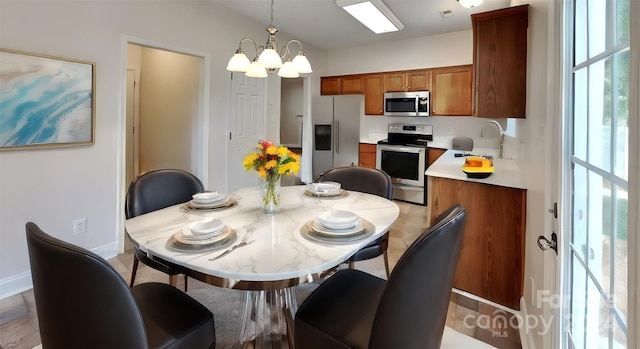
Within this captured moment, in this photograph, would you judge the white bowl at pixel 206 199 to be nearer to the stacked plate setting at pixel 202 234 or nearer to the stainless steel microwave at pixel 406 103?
the stacked plate setting at pixel 202 234

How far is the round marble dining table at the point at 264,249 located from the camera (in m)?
1.06

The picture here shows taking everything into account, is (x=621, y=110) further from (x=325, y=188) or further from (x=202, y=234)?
(x=325, y=188)

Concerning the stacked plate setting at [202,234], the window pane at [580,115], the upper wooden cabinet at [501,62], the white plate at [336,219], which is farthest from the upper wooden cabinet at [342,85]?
the stacked plate setting at [202,234]

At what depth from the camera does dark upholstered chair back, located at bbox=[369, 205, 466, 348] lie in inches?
35.4

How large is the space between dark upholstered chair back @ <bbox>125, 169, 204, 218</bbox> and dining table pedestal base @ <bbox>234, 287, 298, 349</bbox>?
2.75 ft

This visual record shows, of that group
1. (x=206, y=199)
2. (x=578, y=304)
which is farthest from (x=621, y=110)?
(x=206, y=199)

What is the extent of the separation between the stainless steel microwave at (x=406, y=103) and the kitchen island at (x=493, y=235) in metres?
2.74

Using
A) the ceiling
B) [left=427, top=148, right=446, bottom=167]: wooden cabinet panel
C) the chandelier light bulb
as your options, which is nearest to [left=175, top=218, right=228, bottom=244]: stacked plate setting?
the chandelier light bulb

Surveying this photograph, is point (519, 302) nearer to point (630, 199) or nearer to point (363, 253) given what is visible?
point (363, 253)

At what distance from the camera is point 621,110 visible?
0.74 metres

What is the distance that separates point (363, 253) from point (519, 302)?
1054 millimetres

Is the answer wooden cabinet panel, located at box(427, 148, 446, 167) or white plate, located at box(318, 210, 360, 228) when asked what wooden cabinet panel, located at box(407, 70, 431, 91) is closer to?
wooden cabinet panel, located at box(427, 148, 446, 167)

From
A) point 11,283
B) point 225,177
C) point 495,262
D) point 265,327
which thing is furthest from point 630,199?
point 225,177

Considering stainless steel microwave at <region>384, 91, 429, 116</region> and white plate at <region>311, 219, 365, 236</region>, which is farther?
stainless steel microwave at <region>384, 91, 429, 116</region>
